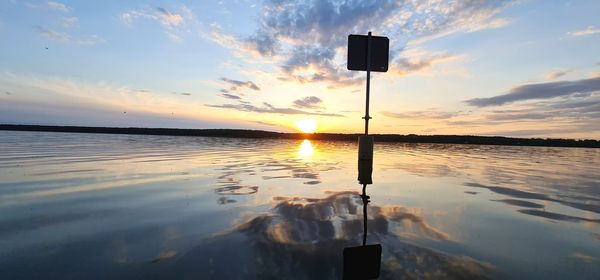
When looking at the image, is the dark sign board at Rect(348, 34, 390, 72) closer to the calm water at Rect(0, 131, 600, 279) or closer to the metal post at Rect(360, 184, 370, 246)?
the metal post at Rect(360, 184, 370, 246)

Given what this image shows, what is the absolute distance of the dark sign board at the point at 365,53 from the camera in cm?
1184

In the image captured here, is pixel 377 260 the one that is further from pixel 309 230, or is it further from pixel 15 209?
pixel 15 209

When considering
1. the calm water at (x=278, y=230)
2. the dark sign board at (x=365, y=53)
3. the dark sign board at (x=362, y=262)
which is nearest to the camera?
the dark sign board at (x=362, y=262)

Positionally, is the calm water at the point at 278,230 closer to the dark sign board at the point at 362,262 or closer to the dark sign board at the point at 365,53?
the dark sign board at the point at 362,262

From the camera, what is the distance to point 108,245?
14.1ft

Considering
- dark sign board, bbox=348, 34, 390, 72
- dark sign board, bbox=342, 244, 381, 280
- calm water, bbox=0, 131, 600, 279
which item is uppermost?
dark sign board, bbox=348, 34, 390, 72

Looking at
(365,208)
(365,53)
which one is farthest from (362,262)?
(365,53)

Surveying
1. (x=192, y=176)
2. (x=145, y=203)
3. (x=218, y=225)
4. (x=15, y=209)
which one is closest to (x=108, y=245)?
(x=218, y=225)

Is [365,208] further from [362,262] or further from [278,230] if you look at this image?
[362,262]

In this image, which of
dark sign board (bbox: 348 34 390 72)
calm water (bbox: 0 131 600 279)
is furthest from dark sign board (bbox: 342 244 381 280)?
dark sign board (bbox: 348 34 390 72)

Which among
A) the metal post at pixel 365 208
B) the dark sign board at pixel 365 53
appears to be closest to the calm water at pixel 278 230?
the metal post at pixel 365 208

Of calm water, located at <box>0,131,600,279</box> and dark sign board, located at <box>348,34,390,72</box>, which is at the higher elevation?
dark sign board, located at <box>348,34,390,72</box>

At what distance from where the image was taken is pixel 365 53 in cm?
1193

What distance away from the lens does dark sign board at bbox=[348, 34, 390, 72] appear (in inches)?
466
